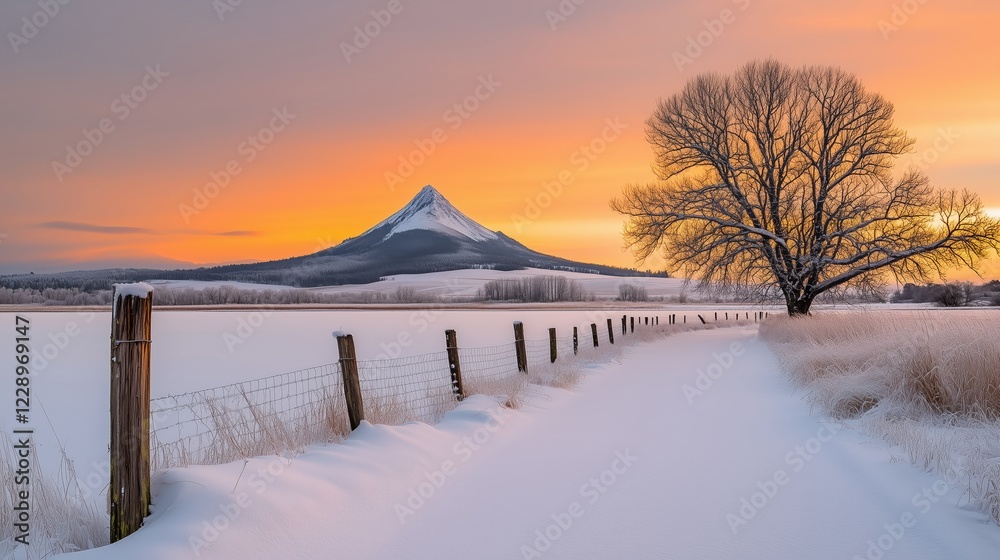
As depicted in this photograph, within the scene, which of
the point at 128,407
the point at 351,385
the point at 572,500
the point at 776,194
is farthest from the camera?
the point at 776,194

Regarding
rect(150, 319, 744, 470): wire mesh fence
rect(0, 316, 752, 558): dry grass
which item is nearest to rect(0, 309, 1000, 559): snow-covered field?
rect(0, 316, 752, 558): dry grass

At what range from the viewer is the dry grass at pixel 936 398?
513 centimetres

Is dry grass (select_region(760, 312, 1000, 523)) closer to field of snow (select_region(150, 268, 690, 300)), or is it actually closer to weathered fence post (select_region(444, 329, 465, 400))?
weathered fence post (select_region(444, 329, 465, 400))

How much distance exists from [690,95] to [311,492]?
25955mm

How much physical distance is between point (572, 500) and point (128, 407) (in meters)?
3.24

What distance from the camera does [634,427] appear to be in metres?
7.99

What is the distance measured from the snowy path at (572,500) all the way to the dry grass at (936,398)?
0.77 ft

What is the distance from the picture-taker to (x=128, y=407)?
3.82 metres

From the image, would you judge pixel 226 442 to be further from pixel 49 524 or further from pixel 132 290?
pixel 132 290

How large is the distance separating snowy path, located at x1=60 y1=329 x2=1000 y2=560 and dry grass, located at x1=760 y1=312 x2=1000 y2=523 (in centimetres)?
23

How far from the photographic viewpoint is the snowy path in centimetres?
400

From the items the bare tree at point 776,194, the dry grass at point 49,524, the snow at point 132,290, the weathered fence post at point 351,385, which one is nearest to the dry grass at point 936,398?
the weathered fence post at point 351,385

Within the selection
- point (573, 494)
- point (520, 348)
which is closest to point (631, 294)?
point (520, 348)

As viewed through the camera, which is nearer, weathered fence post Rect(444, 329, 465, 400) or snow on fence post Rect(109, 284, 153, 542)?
snow on fence post Rect(109, 284, 153, 542)
